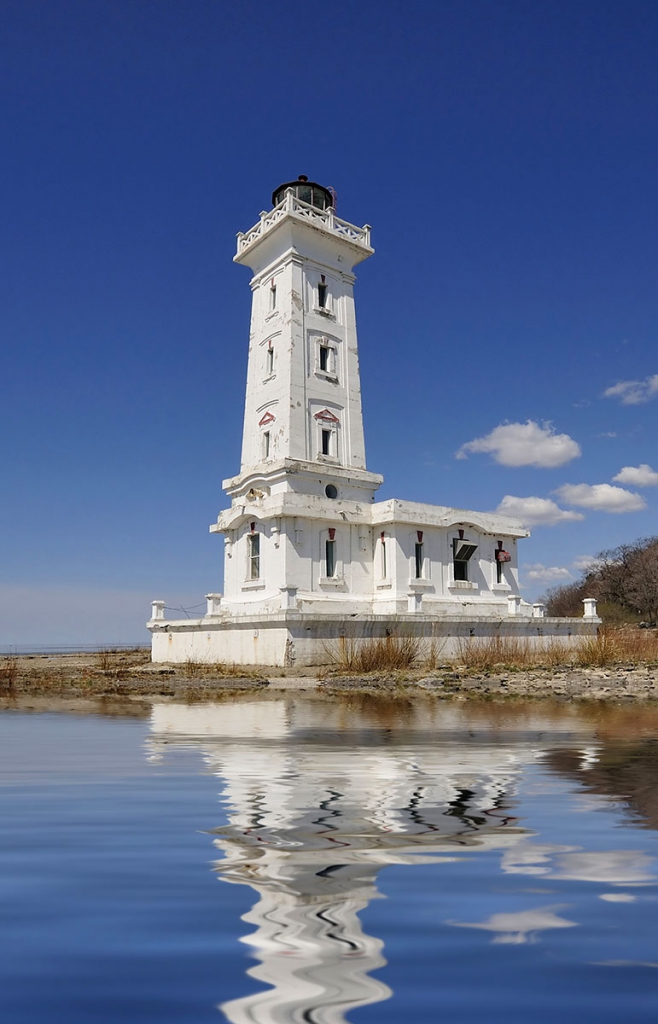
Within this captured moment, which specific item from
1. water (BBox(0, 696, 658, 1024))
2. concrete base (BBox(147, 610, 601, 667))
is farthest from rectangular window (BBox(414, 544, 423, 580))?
water (BBox(0, 696, 658, 1024))

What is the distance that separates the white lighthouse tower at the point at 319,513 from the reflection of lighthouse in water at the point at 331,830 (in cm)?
1757

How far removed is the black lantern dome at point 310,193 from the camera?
32.6 metres

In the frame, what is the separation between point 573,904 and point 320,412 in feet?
89.5

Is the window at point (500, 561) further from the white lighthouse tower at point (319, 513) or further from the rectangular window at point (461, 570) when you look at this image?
the rectangular window at point (461, 570)

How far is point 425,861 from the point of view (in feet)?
11.5

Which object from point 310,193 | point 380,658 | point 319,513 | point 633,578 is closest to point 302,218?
point 310,193

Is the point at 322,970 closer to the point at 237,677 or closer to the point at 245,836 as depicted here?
the point at 245,836

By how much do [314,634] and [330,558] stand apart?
5492mm

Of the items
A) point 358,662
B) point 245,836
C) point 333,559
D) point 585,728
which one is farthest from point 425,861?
point 333,559

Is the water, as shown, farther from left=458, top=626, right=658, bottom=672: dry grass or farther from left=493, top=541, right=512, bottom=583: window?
left=493, top=541, right=512, bottom=583: window

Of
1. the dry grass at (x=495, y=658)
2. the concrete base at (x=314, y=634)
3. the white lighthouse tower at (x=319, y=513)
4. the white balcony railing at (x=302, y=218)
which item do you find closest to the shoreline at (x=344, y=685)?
the dry grass at (x=495, y=658)

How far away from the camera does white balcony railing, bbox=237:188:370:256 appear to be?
30.2 meters

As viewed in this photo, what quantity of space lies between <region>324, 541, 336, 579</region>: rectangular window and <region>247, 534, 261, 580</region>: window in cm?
269

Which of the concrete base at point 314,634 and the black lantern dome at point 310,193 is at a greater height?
the black lantern dome at point 310,193
